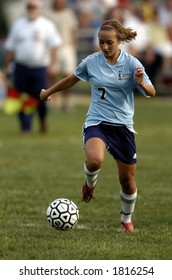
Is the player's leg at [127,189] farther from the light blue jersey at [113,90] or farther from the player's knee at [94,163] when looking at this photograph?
the light blue jersey at [113,90]

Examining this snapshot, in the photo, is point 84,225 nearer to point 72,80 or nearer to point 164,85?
point 72,80

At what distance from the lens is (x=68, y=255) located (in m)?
7.20

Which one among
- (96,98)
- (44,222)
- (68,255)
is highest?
(96,98)

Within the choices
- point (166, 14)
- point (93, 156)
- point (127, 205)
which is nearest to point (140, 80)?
point (93, 156)

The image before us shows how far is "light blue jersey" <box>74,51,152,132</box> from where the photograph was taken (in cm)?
837

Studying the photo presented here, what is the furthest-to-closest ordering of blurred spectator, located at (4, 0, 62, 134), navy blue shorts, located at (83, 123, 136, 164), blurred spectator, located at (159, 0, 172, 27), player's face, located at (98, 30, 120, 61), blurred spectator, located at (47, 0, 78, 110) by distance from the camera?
blurred spectator, located at (159, 0, 172, 27) → blurred spectator, located at (47, 0, 78, 110) → blurred spectator, located at (4, 0, 62, 134) → navy blue shorts, located at (83, 123, 136, 164) → player's face, located at (98, 30, 120, 61)

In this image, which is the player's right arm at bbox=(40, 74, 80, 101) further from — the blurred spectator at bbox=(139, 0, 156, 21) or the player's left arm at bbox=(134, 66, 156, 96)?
the blurred spectator at bbox=(139, 0, 156, 21)

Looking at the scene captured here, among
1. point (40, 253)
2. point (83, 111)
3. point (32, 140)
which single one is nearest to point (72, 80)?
point (40, 253)

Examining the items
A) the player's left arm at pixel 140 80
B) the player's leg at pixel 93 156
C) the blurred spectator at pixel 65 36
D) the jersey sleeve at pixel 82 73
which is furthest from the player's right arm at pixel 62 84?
the blurred spectator at pixel 65 36

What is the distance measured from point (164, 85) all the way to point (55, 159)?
12.7 metres

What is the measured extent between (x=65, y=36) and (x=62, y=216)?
14469 millimetres

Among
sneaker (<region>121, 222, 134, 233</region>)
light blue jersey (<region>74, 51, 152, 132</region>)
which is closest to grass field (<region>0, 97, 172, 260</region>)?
sneaker (<region>121, 222, 134, 233</region>)

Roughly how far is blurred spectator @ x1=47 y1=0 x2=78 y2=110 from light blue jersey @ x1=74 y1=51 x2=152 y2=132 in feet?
42.6

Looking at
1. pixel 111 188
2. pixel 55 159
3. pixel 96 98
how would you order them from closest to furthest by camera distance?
1. pixel 96 98
2. pixel 111 188
3. pixel 55 159
